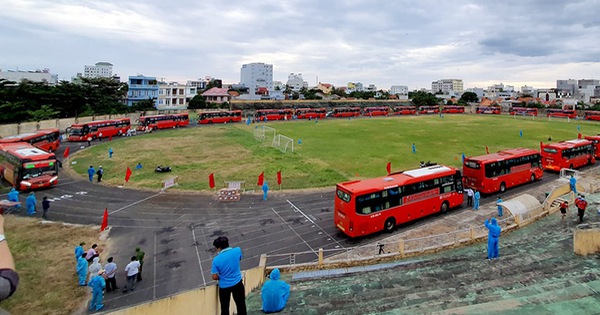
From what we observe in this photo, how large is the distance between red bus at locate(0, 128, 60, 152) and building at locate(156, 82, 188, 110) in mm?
44092

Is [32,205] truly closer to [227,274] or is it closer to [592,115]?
[227,274]

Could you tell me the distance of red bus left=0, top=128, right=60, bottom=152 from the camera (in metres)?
32.7

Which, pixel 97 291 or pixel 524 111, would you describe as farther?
pixel 524 111

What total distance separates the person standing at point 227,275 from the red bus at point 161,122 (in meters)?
51.7

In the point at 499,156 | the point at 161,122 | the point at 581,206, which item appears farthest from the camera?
the point at 161,122

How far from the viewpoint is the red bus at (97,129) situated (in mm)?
42694

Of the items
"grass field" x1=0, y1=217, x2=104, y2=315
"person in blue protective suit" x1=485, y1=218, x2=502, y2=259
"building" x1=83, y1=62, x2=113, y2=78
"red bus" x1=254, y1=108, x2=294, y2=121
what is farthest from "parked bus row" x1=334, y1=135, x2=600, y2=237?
"building" x1=83, y1=62, x2=113, y2=78

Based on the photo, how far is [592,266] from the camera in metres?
8.80

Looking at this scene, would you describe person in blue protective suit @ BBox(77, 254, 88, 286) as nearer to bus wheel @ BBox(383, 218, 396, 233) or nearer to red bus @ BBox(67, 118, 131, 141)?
bus wheel @ BBox(383, 218, 396, 233)

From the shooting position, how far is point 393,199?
16.6 metres

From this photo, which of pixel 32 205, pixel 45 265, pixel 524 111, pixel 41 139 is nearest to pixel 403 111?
pixel 524 111

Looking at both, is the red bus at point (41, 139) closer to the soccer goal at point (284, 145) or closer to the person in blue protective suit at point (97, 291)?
the soccer goal at point (284, 145)

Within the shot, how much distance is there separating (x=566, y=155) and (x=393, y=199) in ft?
68.9

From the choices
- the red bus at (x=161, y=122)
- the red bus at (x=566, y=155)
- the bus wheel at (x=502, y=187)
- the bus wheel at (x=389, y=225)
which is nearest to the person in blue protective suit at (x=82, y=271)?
the bus wheel at (x=389, y=225)
